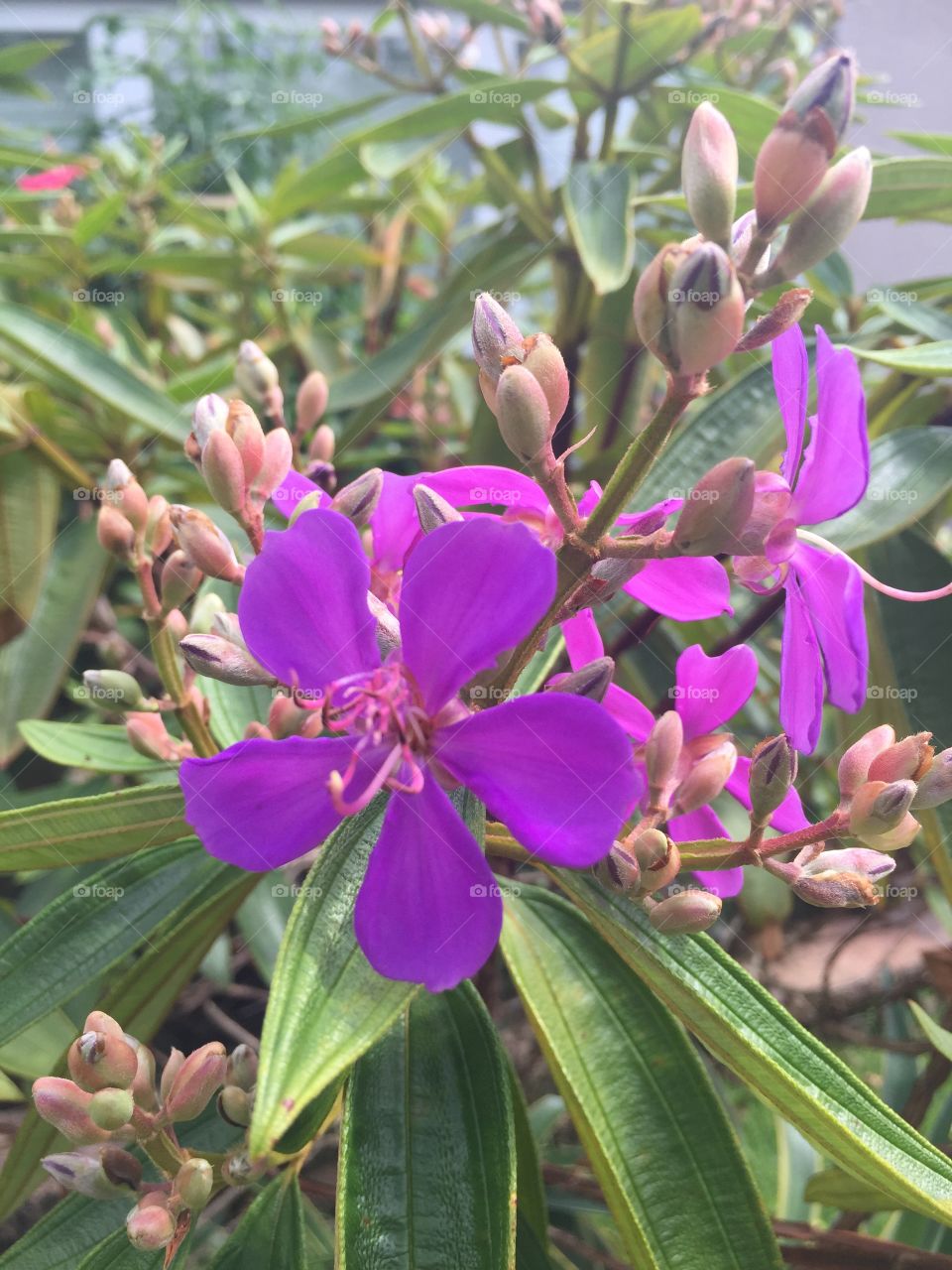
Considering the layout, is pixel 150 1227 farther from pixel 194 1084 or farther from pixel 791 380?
pixel 791 380

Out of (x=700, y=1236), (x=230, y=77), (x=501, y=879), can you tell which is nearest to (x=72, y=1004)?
(x=501, y=879)

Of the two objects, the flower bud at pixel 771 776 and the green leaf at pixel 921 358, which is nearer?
the flower bud at pixel 771 776

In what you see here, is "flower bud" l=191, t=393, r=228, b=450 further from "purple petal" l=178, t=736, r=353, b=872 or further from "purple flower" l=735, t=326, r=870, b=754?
"purple flower" l=735, t=326, r=870, b=754

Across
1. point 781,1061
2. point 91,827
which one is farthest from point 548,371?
point 91,827

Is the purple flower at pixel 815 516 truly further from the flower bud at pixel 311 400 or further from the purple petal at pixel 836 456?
the flower bud at pixel 311 400

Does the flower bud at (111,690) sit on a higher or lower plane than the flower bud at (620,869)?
lower

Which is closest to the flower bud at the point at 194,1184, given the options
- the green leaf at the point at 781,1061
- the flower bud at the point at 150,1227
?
the flower bud at the point at 150,1227

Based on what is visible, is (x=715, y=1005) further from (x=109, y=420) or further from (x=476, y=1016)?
(x=109, y=420)
